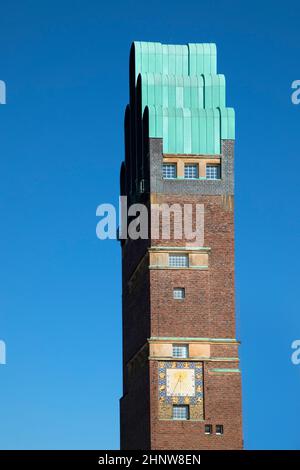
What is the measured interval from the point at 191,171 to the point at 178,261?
22.1 feet

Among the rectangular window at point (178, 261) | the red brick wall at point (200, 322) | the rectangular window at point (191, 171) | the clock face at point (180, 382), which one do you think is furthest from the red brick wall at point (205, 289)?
the clock face at point (180, 382)

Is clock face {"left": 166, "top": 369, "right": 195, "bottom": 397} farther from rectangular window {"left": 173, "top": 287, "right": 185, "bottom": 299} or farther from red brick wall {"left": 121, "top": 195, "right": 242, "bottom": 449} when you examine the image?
rectangular window {"left": 173, "top": 287, "right": 185, "bottom": 299}

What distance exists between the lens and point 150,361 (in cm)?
13388

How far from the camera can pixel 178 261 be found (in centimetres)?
13562

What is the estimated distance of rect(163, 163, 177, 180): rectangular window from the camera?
13700 centimetres

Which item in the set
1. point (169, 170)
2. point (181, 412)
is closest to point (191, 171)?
point (169, 170)

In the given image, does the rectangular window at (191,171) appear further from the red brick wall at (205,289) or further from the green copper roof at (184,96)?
the red brick wall at (205,289)

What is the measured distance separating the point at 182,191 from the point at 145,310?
887cm

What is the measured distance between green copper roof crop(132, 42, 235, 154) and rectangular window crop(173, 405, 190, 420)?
1837cm

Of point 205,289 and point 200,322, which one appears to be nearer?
point 200,322

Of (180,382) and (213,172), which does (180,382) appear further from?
(213,172)

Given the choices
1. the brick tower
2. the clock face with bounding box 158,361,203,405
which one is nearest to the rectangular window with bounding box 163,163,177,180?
the brick tower
